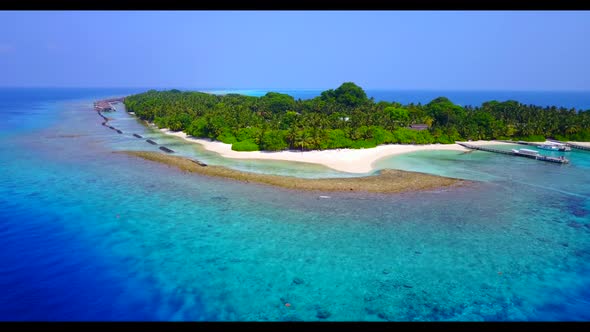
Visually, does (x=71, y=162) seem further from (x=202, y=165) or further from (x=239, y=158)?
(x=239, y=158)

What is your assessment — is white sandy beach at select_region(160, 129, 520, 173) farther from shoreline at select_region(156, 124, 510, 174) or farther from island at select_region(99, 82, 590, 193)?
island at select_region(99, 82, 590, 193)

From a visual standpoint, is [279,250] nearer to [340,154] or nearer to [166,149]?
[340,154]

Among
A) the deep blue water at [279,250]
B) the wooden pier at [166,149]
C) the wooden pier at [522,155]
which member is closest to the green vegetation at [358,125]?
the wooden pier at [522,155]

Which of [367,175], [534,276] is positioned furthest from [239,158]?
[534,276]

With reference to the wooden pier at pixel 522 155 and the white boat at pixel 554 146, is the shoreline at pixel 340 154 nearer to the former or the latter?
the wooden pier at pixel 522 155

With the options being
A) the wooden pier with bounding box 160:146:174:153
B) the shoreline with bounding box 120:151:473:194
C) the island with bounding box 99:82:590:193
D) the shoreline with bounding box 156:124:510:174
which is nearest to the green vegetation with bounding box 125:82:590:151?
the island with bounding box 99:82:590:193

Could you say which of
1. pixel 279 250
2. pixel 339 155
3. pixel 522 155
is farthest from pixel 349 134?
pixel 279 250
